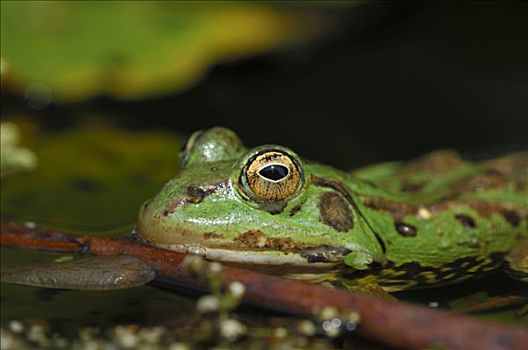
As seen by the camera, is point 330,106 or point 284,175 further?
point 330,106

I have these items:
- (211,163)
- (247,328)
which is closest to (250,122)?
(211,163)

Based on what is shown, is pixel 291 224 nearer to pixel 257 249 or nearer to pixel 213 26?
pixel 257 249

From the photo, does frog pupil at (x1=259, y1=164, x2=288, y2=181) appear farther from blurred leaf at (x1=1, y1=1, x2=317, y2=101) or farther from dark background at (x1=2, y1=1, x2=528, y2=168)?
blurred leaf at (x1=1, y1=1, x2=317, y2=101)

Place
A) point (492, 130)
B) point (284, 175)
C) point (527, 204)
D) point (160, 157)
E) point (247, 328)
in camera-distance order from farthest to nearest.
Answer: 1. point (492, 130)
2. point (160, 157)
3. point (527, 204)
4. point (284, 175)
5. point (247, 328)

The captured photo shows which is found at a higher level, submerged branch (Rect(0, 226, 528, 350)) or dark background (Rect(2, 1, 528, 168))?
dark background (Rect(2, 1, 528, 168))

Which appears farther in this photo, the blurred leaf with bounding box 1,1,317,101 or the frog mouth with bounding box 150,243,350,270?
Result: the blurred leaf with bounding box 1,1,317,101

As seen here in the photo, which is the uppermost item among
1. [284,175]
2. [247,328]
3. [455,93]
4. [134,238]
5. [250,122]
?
[455,93]

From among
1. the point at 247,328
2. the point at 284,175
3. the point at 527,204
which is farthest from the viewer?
the point at 527,204

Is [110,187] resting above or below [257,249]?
above

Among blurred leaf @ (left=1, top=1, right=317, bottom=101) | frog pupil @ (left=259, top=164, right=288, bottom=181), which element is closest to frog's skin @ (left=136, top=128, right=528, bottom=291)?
frog pupil @ (left=259, top=164, right=288, bottom=181)
